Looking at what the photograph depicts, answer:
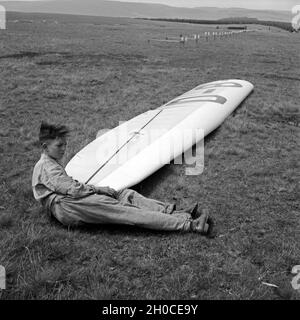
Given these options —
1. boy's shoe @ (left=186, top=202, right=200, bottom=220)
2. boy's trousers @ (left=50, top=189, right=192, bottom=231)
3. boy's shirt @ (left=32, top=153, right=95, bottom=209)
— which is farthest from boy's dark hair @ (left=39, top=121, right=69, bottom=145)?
boy's shoe @ (left=186, top=202, right=200, bottom=220)

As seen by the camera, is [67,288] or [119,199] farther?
[119,199]

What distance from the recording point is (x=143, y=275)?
3.98m

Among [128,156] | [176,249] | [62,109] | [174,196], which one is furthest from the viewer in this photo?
[62,109]

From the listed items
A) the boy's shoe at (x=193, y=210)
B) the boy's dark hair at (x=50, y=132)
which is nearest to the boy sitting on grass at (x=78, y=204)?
the boy's dark hair at (x=50, y=132)

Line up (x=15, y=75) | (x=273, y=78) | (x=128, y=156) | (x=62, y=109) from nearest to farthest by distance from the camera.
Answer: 1. (x=128, y=156)
2. (x=62, y=109)
3. (x=15, y=75)
4. (x=273, y=78)

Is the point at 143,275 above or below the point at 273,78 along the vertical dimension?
below

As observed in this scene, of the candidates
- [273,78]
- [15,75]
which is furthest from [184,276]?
[273,78]

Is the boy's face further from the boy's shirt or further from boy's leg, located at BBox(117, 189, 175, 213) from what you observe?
boy's leg, located at BBox(117, 189, 175, 213)

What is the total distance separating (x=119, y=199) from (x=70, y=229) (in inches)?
28.0

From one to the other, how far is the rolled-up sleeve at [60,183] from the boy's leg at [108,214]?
79mm

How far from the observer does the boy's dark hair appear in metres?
4.49

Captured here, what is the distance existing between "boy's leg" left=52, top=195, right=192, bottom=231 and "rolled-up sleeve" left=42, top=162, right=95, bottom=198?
79mm
